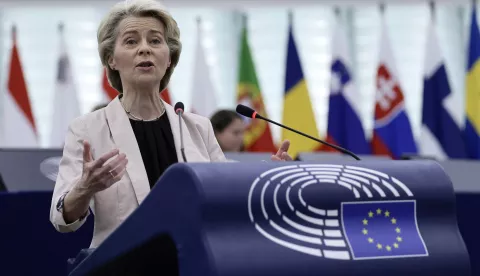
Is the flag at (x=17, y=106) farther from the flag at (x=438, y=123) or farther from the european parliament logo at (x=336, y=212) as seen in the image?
the european parliament logo at (x=336, y=212)

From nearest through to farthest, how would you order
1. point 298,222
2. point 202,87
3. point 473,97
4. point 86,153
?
point 298,222 < point 86,153 < point 473,97 < point 202,87

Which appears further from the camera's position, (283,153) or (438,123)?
(438,123)

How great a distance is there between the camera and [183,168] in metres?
1.43

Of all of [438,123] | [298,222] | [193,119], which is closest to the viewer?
[298,222]

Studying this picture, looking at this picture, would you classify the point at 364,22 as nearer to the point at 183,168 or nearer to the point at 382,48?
the point at 382,48

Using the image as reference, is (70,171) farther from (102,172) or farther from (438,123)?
(438,123)

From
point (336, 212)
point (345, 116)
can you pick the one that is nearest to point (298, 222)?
point (336, 212)

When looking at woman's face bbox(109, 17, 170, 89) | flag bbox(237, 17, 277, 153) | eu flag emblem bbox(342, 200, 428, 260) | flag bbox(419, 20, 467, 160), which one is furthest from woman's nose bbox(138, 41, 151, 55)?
flag bbox(419, 20, 467, 160)

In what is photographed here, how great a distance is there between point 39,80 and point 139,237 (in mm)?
8509

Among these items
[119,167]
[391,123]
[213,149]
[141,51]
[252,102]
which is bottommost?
[391,123]

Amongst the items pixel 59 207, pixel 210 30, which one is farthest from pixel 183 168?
pixel 210 30

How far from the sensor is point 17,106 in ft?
26.1

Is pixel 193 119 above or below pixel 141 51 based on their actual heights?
below

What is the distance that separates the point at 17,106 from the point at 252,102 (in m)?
2.18
